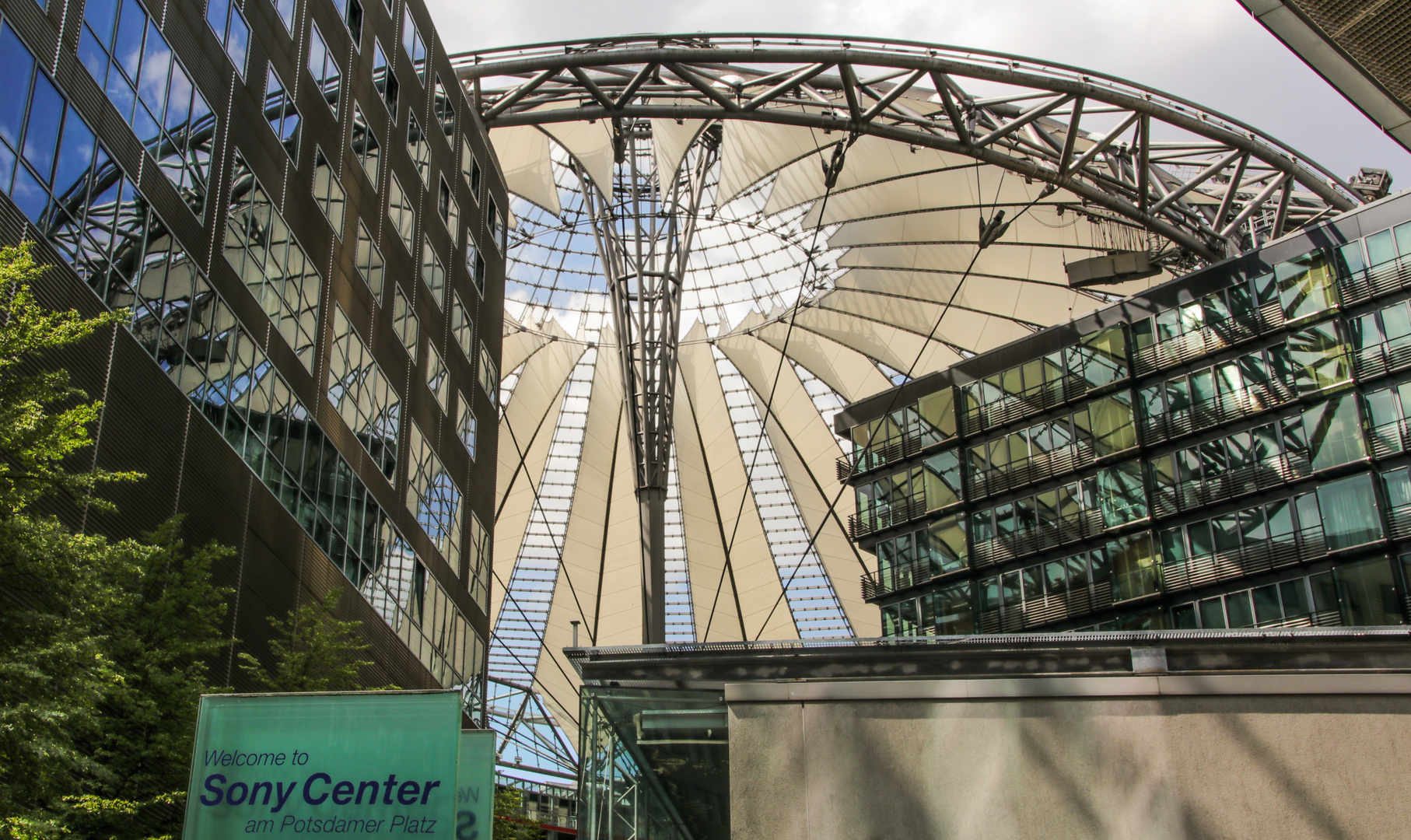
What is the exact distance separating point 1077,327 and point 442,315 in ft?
59.5

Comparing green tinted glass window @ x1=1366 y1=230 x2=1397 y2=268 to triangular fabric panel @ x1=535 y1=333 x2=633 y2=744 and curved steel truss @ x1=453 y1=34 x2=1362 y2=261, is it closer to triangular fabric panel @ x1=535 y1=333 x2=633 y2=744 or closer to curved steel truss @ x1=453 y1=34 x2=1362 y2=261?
curved steel truss @ x1=453 y1=34 x2=1362 y2=261

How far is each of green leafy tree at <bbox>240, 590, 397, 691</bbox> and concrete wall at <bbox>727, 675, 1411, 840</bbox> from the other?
9.36 metres

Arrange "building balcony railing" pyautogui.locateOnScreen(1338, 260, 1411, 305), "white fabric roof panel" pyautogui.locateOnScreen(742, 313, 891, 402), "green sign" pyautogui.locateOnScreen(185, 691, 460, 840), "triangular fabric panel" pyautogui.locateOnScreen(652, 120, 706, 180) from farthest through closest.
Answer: "white fabric roof panel" pyautogui.locateOnScreen(742, 313, 891, 402) → "triangular fabric panel" pyautogui.locateOnScreen(652, 120, 706, 180) → "building balcony railing" pyautogui.locateOnScreen(1338, 260, 1411, 305) → "green sign" pyautogui.locateOnScreen(185, 691, 460, 840)

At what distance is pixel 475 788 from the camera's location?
50.7 ft

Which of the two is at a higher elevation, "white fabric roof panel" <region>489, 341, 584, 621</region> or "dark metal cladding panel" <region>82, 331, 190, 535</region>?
"white fabric roof panel" <region>489, 341, 584, 621</region>

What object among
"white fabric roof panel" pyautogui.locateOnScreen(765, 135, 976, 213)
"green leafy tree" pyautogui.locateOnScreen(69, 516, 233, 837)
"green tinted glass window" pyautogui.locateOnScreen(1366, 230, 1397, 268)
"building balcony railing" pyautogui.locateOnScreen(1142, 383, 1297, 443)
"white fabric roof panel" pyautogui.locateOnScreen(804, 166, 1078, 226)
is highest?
"white fabric roof panel" pyautogui.locateOnScreen(765, 135, 976, 213)

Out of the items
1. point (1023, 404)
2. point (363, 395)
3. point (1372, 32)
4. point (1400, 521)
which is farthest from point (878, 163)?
point (1372, 32)

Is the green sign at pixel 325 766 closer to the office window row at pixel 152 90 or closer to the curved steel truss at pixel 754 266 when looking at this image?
the office window row at pixel 152 90

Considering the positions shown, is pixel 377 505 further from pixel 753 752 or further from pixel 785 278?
pixel 785 278

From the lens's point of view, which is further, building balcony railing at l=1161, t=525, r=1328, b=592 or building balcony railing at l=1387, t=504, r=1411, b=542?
building balcony railing at l=1161, t=525, r=1328, b=592

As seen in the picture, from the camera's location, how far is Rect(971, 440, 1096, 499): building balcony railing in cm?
3731

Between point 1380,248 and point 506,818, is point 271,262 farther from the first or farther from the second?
point 1380,248

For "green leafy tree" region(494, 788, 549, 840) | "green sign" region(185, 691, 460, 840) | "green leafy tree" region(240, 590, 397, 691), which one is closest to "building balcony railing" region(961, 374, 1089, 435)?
"green leafy tree" region(494, 788, 549, 840)

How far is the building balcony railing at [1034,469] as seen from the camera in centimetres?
3731
